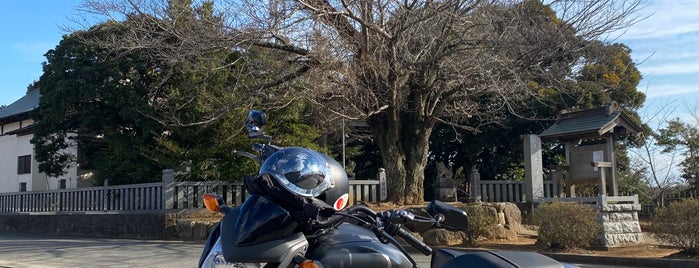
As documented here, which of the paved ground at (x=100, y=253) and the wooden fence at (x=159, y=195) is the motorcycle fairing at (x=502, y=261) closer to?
the paved ground at (x=100, y=253)

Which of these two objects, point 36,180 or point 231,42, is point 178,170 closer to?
point 231,42

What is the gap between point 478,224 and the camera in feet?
48.8

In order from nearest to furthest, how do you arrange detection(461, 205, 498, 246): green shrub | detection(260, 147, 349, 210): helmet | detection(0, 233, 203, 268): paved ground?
detection(260, 147, 349, 210): helmet → detection(0, 233, 203, 268): paved ground → detection(461, 205, 498, 246): green shrub

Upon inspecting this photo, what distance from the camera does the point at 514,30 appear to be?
16547 mm

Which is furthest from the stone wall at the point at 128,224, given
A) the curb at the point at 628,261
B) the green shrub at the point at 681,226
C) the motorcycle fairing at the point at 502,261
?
the motorcycle fairing at the point at 502,261

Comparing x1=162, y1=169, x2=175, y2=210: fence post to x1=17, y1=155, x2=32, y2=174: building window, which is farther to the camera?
x1=17, y1=155, x2=32, y2=174: building window

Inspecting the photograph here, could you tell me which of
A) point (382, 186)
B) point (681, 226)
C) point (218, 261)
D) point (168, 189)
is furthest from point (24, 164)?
point (218, 261)

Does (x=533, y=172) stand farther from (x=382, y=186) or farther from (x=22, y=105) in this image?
(x=22, y=105)

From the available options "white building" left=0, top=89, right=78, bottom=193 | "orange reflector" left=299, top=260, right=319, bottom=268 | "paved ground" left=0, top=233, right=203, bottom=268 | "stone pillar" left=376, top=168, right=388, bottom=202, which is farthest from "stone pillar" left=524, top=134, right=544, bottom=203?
"white building" left=0, top=89, right=78, bottom=193

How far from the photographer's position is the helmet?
317cm

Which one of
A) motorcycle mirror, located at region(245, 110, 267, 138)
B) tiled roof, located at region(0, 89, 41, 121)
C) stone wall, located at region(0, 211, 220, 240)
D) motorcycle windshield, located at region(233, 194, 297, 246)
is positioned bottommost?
stone wall, located at region(0, 211, 220, 240)

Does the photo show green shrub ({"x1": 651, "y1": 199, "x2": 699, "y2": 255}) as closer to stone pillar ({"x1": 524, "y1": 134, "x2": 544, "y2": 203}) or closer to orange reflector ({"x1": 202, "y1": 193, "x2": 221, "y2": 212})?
stone pillar ({"x1": 524, "y1": 134, "x2": 544, "y2": 203})

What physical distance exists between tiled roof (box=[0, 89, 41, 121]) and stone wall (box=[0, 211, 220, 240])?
40.5ft

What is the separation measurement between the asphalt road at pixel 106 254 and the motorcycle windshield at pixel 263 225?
818 centimetres
